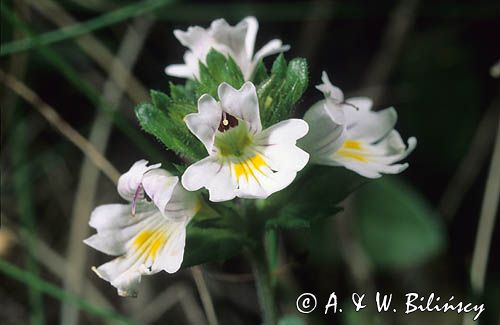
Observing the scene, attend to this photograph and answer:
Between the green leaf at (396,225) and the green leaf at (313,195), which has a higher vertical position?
the green leaf at (396,225)

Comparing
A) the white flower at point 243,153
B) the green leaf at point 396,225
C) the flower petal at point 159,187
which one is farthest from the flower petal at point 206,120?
the green leaf at point 396,225

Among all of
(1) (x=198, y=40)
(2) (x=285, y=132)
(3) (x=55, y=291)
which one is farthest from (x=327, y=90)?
(3) (x=55, y=291)

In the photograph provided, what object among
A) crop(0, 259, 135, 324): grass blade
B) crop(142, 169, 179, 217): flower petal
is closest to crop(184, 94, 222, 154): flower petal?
crop(142, 169, 179, 217): flower petal

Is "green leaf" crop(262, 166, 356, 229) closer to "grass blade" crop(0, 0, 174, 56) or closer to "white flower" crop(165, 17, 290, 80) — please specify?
"white flower" crop(165, 17, 290, 80)

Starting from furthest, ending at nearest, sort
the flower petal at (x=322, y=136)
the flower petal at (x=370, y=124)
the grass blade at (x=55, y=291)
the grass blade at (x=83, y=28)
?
the grass blade at (x=83, y=28), the grass blade at (x=55, y=291), the flower petal at (x=370, y=124), the flower petal at (x=322, y=136)

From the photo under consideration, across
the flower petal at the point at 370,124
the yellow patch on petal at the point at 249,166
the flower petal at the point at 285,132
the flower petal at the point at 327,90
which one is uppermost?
the flower petal at the point at 370,124

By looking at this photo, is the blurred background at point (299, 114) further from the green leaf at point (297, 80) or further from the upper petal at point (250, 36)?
the green leaf at point (297, 80)
